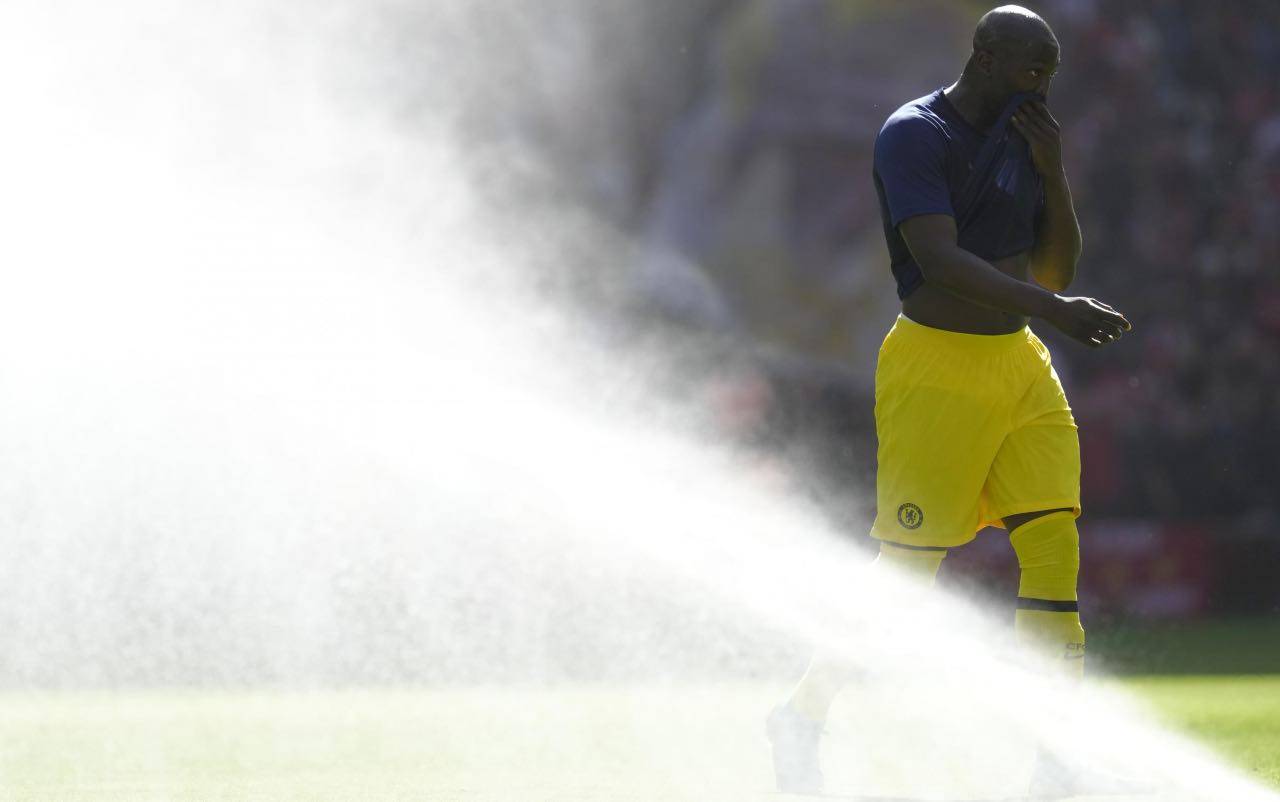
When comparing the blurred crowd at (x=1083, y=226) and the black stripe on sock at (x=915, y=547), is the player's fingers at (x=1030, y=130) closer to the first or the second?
the black stripe on sock at (x=915, y=547)

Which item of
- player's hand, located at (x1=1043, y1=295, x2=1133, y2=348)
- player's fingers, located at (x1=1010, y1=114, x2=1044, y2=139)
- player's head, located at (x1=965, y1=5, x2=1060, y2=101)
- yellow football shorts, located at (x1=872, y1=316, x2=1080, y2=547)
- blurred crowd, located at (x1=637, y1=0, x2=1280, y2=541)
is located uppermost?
blurred crowd, located at (x1=637, y1=0, x2=1280, y2=541)

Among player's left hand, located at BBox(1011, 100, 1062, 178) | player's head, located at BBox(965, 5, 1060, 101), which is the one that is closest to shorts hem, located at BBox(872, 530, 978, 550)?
player's left hand, located at BBox(1011, 100, 1062, 178)

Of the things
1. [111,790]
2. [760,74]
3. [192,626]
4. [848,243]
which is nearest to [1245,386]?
[848,243]

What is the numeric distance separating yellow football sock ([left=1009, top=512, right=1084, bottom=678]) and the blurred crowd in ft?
26.4

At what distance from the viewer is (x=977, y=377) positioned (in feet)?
13.4

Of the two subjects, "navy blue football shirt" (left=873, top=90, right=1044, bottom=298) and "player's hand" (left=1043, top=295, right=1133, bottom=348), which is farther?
"navy blue football shirt" (left=873, top=90, right=1044, bottom=298)

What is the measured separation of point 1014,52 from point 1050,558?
46.4 inches

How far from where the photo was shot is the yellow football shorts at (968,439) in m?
4.07

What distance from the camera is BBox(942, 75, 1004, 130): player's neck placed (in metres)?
4.12

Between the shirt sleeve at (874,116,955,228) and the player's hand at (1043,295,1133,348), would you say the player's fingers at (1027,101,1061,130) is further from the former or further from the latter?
the player's hand at (1043,295,1133,348)

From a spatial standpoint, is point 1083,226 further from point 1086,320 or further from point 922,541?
point 1086,320

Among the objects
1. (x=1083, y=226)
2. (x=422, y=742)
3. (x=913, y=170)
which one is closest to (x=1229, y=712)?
(x=422, y=742)

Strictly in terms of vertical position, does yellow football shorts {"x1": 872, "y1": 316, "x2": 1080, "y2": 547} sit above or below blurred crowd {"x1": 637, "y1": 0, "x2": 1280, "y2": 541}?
below

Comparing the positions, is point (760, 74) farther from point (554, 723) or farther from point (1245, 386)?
point (554, 723)
